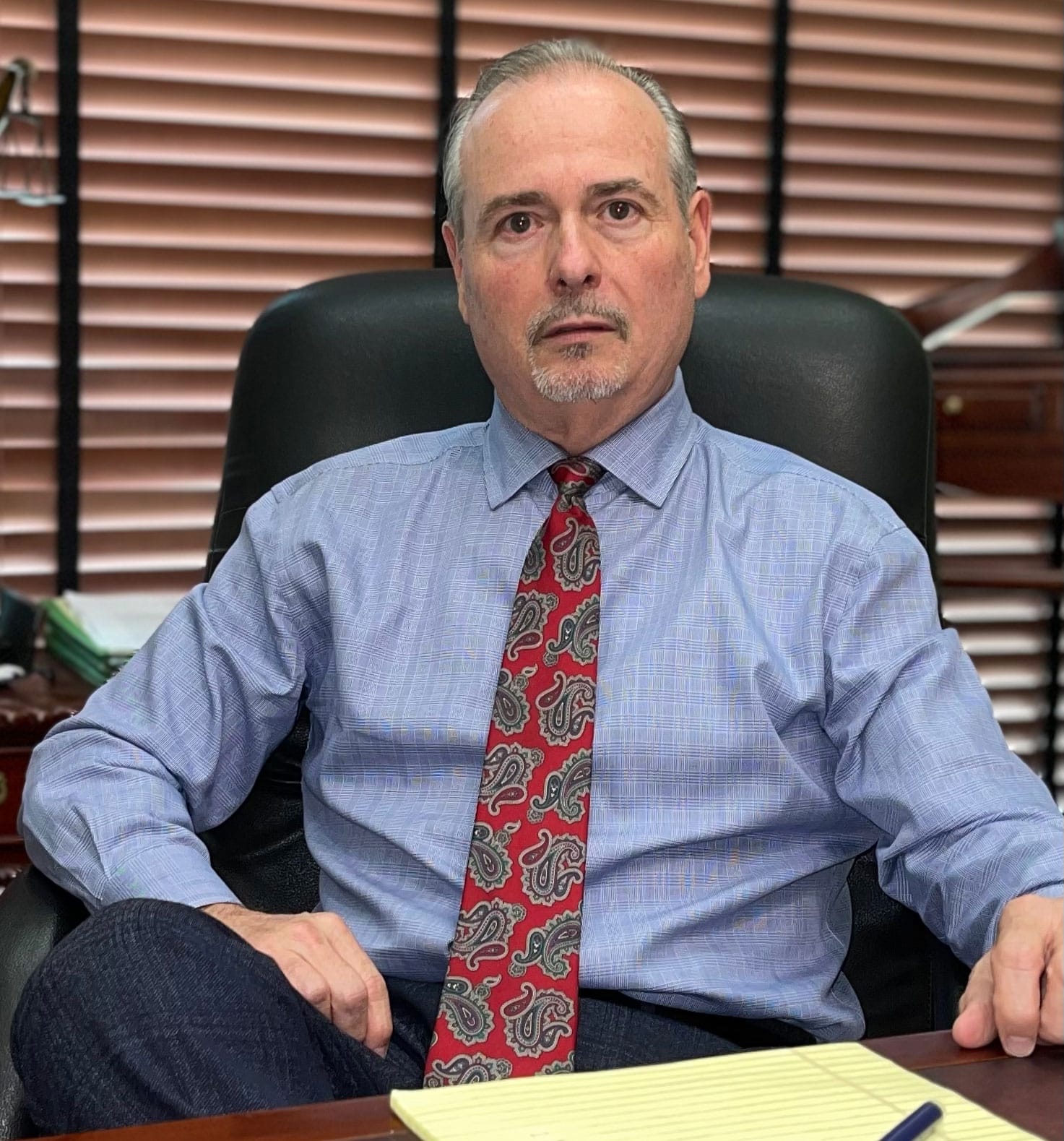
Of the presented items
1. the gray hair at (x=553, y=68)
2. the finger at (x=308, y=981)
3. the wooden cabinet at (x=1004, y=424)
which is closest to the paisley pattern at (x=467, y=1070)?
the finger at (x=308, y=981)

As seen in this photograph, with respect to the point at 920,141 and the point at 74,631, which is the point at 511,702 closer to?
the point at 74,631

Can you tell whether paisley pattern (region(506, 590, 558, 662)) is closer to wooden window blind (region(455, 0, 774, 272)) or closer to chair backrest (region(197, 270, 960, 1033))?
chair backrest (region(197, 270, 960, 1033))

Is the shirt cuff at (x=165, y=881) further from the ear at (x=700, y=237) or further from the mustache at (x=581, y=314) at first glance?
the ear at (x=700, y=237)

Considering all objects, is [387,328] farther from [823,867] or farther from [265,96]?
[265,96]

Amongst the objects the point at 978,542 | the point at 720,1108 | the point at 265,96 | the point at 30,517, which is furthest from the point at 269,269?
the point at 720,1108

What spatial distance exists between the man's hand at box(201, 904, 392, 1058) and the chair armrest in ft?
0.58

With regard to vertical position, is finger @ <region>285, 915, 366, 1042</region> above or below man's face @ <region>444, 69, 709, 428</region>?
below

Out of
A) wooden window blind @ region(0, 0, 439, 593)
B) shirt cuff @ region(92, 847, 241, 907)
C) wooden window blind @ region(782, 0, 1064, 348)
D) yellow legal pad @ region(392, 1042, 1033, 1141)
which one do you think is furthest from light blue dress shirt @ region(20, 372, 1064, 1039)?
wooden window blind @ region(782, 0, 1064, 348)

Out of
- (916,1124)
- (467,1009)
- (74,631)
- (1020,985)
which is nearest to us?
(916,1124)

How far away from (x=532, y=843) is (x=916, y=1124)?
592mm

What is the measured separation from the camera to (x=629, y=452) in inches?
62.1

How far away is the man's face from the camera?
156 centimetres

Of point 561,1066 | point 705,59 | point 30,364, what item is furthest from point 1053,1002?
point 705,59

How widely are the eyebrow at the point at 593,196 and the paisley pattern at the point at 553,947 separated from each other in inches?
27.9
